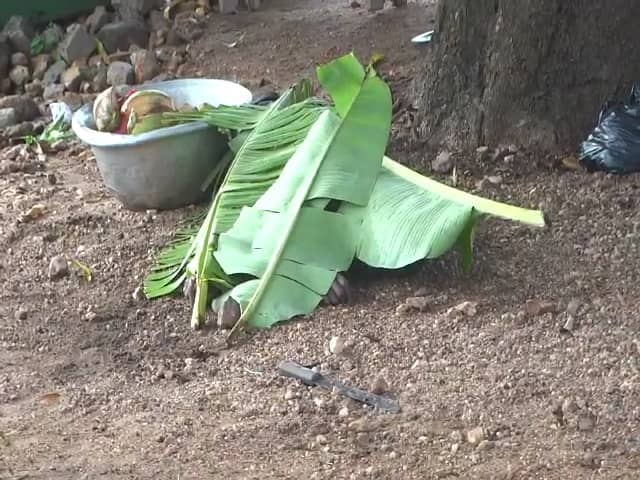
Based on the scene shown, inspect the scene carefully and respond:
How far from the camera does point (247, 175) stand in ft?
13.7

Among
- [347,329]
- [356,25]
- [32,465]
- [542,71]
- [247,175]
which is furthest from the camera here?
[356,25]

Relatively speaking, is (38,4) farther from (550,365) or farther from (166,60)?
(550,365)

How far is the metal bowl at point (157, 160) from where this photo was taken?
14.7ft

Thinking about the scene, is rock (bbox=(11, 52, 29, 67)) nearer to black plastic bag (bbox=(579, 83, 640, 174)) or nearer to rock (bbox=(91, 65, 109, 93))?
rock (bbox=(91, 65, 109, 93))

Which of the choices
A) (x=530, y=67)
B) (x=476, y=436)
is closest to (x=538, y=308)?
(x=476, y=436)

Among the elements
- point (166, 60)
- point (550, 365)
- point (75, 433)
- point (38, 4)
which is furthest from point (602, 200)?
point (38, 4)

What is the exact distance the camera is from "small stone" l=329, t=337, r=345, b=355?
338 cm

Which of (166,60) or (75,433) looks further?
(166,60)

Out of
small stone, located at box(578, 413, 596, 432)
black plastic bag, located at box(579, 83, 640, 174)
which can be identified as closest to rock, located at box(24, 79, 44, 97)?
black plastic bag, located at box(579, 83, 640, 174)

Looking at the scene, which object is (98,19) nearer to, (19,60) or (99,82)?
(19,60)

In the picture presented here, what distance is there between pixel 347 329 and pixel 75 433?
93cm

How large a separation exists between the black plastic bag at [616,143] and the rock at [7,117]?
3500 mm

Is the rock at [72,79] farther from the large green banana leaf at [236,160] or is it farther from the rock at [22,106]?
the large green banana leaf at [236,160]

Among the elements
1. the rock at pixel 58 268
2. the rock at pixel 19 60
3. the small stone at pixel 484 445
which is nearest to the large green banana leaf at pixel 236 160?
the rock at pixel 58 268
